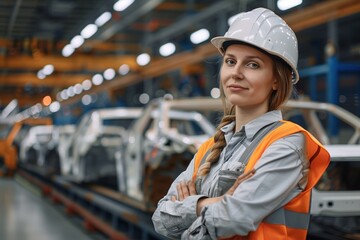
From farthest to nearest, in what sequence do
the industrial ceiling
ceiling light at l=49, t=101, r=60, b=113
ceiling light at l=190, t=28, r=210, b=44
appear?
ceiling light at l=49, t=101, r=60, b=113 → ceiling light at l=190, t=28, r=210, b=44 → the industrial ceiling

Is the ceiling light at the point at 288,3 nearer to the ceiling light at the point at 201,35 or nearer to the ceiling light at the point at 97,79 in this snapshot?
the ceiling light at the point at 201,35

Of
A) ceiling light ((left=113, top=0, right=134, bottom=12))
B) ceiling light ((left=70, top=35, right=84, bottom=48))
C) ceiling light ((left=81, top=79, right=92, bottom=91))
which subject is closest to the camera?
ceiling light ((left=113, top=0, right=134, bottom=12))

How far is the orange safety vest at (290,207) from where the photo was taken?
175 centimetres

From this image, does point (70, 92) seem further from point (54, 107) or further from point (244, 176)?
point (244, 176)

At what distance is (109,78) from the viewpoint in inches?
Answer: 971

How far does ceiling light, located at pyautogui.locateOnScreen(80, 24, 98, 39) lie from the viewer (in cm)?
1422

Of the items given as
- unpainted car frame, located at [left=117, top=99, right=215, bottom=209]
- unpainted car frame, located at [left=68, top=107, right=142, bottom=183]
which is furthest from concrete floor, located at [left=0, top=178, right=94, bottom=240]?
unpainted car frame, located at [left=117, top=99, right=215, bottom=209]

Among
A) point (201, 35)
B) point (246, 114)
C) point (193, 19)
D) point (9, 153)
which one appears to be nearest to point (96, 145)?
point (201, 35)

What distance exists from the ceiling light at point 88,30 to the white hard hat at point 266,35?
40.7 ft

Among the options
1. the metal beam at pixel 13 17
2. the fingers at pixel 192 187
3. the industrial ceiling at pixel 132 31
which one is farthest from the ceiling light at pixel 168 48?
the fingers at pixel 192 187

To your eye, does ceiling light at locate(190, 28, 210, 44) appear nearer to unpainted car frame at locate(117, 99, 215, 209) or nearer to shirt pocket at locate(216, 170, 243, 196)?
unpainted car frame at locate(117, 99, 215, 209)

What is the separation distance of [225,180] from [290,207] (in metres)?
0.23

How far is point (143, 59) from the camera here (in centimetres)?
1827

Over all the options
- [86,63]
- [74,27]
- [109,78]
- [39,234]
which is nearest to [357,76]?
[39,234]
